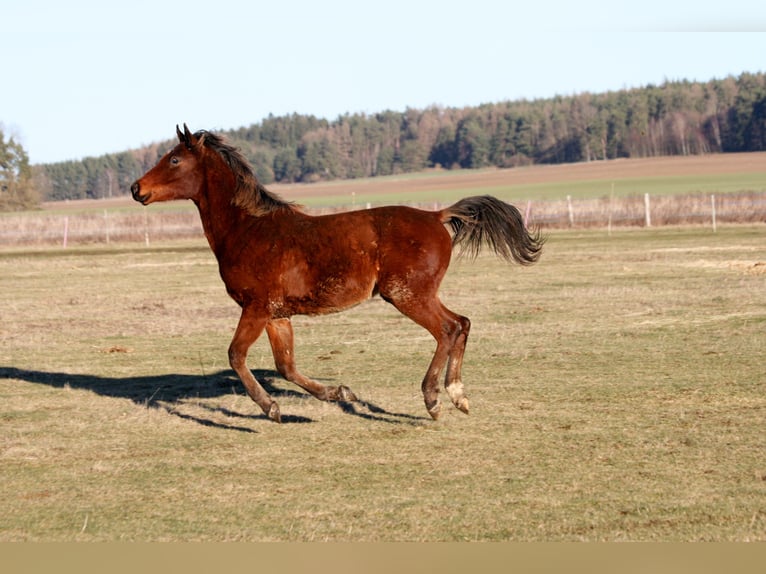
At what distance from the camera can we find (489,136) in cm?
14050

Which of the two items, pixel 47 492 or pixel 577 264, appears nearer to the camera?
pixel 47 492

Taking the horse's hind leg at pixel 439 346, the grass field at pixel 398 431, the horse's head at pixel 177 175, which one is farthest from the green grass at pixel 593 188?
the horse's hind leg at pixel 439 346

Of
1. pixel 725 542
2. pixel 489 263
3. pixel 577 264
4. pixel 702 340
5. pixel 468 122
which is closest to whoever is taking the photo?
pixel 725 542

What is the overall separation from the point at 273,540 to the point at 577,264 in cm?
2132

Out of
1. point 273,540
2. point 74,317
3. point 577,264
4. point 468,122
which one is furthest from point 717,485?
point 468,122

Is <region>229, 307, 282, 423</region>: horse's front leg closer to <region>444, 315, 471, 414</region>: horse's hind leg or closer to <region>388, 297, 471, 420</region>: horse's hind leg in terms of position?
<region>388, 297, 471, 420</region>: horse's hind leg

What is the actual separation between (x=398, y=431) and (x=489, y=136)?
134634 millimetres

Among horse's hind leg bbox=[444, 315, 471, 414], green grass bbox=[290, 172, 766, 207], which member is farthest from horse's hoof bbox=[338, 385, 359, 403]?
green grass bbox=[290, 172, 766, 207]

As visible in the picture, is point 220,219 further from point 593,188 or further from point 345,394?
point 593,188

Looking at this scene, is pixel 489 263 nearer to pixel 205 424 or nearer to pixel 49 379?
pixel 49 379

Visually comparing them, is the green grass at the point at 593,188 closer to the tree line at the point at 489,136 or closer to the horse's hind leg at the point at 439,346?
the tree line at the point at 489,136

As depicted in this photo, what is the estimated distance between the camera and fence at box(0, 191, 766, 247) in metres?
44.9

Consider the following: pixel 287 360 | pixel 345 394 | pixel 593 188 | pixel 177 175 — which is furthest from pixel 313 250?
pixel 593 188

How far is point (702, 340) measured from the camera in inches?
513
